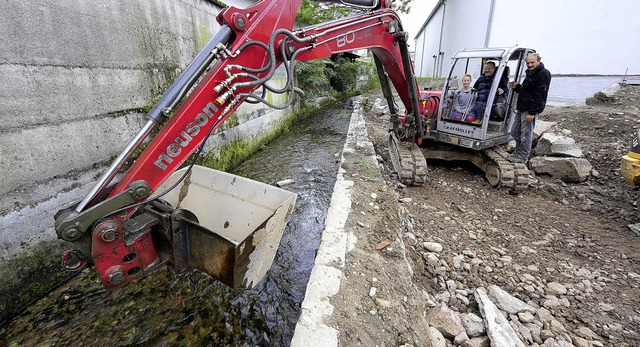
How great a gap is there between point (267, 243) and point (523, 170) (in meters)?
4.03

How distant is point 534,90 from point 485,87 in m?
0.73

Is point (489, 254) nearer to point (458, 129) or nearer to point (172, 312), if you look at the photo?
point (458, 129)

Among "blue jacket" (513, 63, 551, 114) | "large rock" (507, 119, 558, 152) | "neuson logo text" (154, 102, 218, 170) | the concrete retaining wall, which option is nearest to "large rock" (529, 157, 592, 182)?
"blue jacket" (513, 63, 551, 114)

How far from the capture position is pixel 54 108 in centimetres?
231

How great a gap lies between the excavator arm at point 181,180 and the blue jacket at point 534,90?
13.6 ft

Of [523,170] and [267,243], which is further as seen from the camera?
[523,170]

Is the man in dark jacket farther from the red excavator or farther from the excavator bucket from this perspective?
the excavator bucket

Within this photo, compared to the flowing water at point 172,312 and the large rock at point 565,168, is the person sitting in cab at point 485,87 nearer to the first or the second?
the large rock at point 565,168

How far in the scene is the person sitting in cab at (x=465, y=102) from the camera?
4594 mm

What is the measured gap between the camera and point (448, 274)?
2582 millimetres

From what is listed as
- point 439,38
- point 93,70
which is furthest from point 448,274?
point 439,38

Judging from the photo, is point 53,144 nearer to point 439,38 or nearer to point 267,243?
point 267,243

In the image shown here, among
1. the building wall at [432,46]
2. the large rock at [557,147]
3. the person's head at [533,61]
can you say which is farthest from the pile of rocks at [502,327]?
the building wall at [432,46]

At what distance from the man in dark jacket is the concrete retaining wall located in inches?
202
